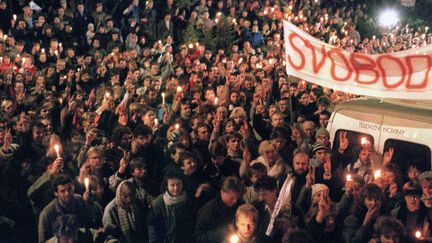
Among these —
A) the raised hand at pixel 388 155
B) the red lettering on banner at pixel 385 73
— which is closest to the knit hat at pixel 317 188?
the raised hand at pixel 388 155

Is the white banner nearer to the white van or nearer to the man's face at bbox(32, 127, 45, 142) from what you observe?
the white van

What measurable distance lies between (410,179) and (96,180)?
3049mm

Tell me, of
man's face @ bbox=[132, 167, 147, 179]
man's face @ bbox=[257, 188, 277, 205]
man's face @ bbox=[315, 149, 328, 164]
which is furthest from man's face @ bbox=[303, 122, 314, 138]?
man's face @ bbox=[132, 167, 147, 179]

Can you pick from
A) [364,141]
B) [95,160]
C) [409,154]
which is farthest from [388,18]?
[95,160]

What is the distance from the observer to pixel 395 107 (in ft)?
22.2

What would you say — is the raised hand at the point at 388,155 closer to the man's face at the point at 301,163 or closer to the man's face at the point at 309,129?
the man's face at the point at 301,163

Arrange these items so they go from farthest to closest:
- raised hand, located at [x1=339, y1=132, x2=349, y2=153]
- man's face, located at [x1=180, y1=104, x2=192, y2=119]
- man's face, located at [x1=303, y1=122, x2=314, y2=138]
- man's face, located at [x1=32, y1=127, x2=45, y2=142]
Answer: man's face, located at [x1=180, y1=104, x2=192, y2=119]
man's face, located at [x1=303, y1=122, x2=314, y2=138]
man's face, located at [x1=32, y1=127, x2=45, y2=142]
raised hand, located at [x1=339, y1=132, x2=349, y2=153]

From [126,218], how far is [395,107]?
10.7 ft

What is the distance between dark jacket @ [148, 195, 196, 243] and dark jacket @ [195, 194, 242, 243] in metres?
0.18

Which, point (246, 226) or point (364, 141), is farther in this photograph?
point (364, 141)

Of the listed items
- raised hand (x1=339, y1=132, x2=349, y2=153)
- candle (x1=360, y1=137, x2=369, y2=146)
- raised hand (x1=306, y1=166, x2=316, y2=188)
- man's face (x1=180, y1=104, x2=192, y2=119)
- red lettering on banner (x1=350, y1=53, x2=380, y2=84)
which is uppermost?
red lettering on banner (x1=350, y1=53, x2=380, y2=84)

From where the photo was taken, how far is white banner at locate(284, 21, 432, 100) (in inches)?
235

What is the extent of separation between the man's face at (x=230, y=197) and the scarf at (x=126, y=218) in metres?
0.80

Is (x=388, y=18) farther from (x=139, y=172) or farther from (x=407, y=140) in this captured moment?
(x=139, y=172)
